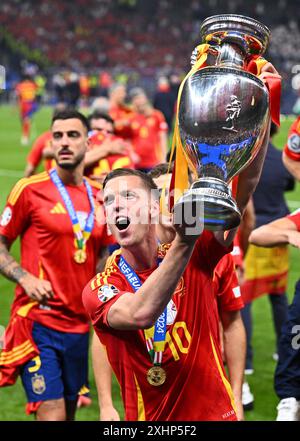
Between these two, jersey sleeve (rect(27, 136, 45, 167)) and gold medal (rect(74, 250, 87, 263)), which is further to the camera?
jersey sleeve (rect(27, 136, 45, 167))

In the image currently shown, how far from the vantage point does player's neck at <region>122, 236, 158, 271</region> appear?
2922 mm

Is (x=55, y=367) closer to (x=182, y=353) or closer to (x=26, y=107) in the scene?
(x=182, y=353)

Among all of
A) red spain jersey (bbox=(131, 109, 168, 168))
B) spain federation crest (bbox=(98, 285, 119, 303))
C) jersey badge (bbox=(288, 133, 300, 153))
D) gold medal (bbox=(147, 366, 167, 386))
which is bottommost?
gold medal (bbox=(147, 366, 167, 386))

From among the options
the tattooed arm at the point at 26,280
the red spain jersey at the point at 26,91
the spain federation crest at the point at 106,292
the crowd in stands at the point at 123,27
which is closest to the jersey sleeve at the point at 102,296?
the spain federation crest at the point at 106,292

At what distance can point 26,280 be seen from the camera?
16.3ft

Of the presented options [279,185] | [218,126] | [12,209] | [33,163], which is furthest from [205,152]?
[33,163]

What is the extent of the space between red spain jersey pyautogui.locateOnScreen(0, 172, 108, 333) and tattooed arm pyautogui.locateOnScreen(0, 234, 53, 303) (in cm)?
11

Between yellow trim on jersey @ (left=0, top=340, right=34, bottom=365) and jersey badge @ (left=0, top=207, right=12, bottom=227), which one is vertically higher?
jersey badge @ (left=0, top=207, right=12, bottom=227)

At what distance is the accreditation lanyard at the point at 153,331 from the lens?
2963 millimetres

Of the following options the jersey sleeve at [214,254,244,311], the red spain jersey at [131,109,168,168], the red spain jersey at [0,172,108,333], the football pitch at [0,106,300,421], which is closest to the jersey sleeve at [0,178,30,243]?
the red spain jersey at [0,172,108,333]

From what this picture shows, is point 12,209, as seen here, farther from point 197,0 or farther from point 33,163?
point 197,0

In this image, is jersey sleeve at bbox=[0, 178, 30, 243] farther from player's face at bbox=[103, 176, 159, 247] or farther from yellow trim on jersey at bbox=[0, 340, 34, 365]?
player's face at bbox=[103, 176, 159, 247]

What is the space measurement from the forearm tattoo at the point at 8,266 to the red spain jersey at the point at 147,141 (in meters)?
8.05

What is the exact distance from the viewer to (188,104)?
235cm
